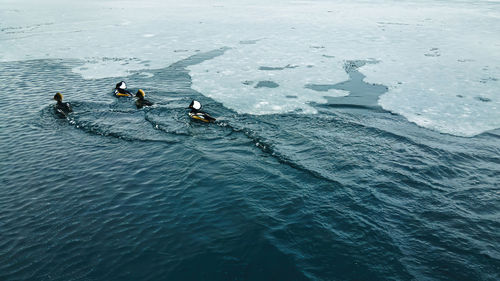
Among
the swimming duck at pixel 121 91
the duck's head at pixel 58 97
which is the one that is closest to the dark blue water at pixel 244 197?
the duck's head at pixel 58 97

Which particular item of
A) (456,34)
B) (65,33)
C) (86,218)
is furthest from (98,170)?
(456,34)

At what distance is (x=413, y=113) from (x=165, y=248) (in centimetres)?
1335

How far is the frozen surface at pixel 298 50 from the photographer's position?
17594mm

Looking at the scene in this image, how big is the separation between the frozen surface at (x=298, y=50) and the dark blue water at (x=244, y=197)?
7.73 feet

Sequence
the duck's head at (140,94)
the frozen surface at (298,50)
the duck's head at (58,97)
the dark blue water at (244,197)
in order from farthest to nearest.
Result: the duck's head at (140,94)
the frozen surface at (298,50)
the duck's head at (58,97)
the dark blue water at (244,197)

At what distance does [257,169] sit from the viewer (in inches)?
479

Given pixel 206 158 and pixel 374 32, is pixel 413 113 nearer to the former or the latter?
pixel 206 158

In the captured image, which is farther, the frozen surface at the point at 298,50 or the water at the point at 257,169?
the frozen surface at the point at 298,50

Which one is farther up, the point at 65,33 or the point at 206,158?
the point at 65,33

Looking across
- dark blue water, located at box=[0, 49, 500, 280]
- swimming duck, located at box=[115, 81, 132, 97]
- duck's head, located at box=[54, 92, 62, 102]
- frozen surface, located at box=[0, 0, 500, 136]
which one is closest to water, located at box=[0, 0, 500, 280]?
dark blue water, located at box=[0, 49, 500, 280]

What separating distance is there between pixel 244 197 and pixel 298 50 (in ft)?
66.6

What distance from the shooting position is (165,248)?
28.1ft

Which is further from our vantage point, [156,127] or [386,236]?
[156,127]

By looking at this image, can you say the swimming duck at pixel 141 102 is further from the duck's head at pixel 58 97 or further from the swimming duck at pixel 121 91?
the duck's head at pixel 58 97
